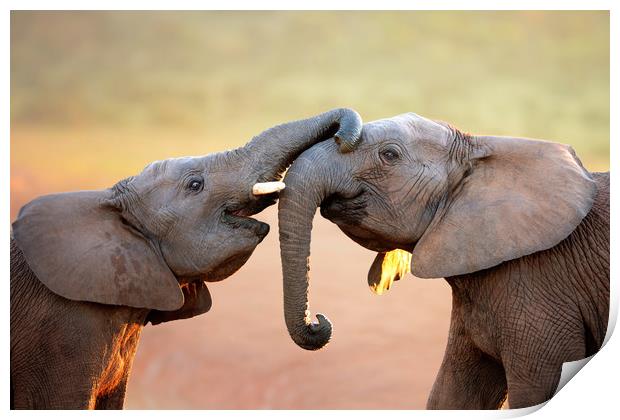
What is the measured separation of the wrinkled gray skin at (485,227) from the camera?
21.5 feet

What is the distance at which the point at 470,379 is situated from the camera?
724cm

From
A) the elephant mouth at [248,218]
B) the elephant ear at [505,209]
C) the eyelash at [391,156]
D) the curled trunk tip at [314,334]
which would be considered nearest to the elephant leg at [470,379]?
the elephant ear at [505,209]

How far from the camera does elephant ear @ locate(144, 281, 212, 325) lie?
7.19 m

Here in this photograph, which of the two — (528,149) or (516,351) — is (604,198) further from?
(516,351)

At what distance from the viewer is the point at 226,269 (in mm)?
6887

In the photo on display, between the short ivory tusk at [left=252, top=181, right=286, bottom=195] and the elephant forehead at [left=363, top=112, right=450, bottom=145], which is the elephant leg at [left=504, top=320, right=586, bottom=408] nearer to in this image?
the elephant forehead at [left=363, top=112, right=450, bottom=145]

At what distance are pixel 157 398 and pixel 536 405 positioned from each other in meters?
Answer: 4.45

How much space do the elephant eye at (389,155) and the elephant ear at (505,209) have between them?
1.32 feet

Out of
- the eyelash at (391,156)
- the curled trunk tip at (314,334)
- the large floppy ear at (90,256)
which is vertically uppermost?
the eyelash at (391,156)

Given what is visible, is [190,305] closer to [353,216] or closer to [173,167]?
[173,167]

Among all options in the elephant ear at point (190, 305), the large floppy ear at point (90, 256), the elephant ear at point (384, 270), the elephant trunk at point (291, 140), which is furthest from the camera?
the elephant ear at point (384, 270)

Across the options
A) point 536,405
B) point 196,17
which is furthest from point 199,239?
point 536,405

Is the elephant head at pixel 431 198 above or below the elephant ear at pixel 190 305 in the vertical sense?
above

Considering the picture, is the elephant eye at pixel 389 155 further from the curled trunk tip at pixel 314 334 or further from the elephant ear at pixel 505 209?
the curled trunk tip at pixel 314 334
